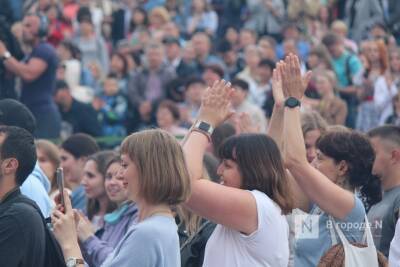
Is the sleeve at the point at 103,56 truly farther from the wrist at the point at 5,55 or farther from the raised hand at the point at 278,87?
the raised hand at the point at 278,87

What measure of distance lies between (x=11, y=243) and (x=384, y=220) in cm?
234

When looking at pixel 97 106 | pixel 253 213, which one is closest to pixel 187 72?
pixel 97 106

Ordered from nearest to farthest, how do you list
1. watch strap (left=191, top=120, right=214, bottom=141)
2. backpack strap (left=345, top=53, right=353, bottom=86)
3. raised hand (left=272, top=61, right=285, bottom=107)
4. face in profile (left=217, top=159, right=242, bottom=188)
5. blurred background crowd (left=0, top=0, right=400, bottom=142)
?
1. face in profile (left=217, top=159, right=242, bottom=188)
2. watch strap (left=191, top=120, right=214, bottom=141)
3. raised hand (left=272, top=61, right=285, bottom=107)
4. blurred background crowd (left=0, top=0, right=400, bottom=142)
5. backpack strap (left=345, top=53, right=353, bottom=86)

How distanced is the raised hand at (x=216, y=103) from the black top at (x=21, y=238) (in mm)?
1104

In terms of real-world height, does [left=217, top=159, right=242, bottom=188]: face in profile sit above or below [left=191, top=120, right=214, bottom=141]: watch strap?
below

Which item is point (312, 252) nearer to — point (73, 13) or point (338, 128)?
point (338, 128)

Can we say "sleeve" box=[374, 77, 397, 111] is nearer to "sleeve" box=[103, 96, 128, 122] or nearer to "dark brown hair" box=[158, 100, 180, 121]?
"dark brown hair" box=[158, 100, 180, 121]

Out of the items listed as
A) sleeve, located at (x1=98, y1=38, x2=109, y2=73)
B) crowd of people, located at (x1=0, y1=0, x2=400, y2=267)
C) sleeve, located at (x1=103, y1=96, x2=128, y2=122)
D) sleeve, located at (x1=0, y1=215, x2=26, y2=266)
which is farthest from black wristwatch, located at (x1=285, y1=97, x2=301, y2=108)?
sleeve, located at (x1=98, y1=38, x2=109, y2=73)

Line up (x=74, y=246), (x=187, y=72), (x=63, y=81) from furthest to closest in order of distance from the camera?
(x=187, y=72)
(x=63, y=81)
(x=74, y=246)

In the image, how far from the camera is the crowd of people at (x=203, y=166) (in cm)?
532

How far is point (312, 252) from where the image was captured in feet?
21.1

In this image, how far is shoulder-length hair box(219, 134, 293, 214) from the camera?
582cm

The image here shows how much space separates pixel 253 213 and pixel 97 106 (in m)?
10.7

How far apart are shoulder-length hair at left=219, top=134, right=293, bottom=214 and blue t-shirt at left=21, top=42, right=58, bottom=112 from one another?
21.4 ft
